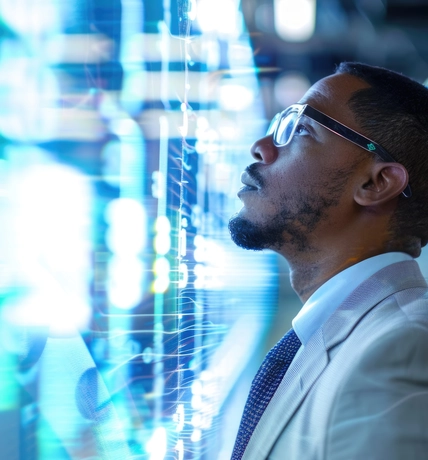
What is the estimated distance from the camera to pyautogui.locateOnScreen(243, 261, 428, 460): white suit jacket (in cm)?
75

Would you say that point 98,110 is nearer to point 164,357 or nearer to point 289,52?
point 164,357

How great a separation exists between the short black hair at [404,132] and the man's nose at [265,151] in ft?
0.63

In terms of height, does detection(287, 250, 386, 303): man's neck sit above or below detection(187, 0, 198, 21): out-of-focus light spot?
below

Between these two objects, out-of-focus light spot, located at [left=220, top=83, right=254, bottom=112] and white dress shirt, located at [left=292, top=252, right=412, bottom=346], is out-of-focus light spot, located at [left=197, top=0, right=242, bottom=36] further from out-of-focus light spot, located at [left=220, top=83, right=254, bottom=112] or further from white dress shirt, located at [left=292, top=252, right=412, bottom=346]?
white dress shirt, located at [left=292, top=252, right=412, bottom=346]

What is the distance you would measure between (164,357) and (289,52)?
1.13 m

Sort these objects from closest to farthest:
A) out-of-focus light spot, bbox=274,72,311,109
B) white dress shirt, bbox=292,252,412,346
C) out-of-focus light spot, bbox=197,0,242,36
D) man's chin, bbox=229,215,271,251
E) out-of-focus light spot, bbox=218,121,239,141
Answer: white dress shirt, bbox=292,252,412,346
man's chin, bbox=229,215,271,251
out-of-focus light spot, bbox=197,0,242,36
out-of-focus light spot, bbox=218,121,239,141
out-of-focus light spot, bbox=274,72,311,109

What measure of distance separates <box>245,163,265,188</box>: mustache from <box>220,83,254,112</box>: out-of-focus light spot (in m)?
0.56

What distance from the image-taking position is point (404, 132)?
112cm

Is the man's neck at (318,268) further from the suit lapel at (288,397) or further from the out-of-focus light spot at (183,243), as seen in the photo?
the out-of-focus light spot at (183,243)

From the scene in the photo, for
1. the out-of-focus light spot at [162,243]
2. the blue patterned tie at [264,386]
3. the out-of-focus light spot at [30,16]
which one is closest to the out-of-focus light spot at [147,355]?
the out-of-focus light spot at [162,243]

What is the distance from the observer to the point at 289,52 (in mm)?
1841

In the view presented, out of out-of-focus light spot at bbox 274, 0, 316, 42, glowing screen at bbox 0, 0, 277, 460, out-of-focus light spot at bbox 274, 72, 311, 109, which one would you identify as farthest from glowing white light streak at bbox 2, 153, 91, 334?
out-of-focus light spot at bbox 274, 0, 316, 42

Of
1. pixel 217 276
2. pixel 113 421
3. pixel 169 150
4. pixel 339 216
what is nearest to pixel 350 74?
pixel 339 216

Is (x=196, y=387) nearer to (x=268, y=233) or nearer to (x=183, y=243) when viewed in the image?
(x=183, y=243)
